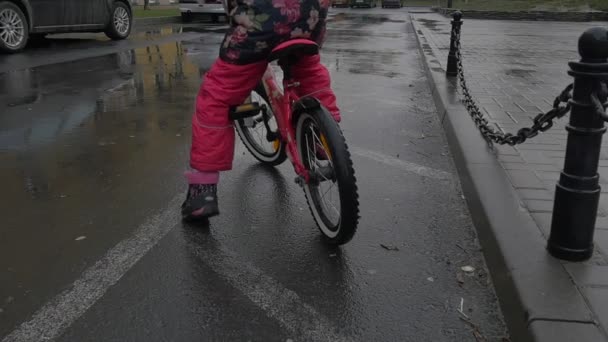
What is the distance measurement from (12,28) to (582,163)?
438 inches

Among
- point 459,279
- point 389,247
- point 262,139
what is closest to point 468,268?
point 459,279

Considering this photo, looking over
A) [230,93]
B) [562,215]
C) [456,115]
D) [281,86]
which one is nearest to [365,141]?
[456,115]

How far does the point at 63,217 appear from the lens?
12.7 feet

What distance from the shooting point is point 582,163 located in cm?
282

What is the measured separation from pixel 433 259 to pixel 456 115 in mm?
3211

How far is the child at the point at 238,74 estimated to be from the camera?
3.24 m

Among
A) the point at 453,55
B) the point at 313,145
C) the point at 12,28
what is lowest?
the point at 313,145

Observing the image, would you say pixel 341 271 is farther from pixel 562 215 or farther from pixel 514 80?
pixel 514 80

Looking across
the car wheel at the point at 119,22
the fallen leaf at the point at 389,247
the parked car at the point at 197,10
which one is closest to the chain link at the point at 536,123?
the fallen leaf at the point at 389,247

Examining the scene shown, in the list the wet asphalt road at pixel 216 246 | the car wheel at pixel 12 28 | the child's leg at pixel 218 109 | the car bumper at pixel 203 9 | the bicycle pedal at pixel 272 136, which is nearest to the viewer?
the wet asphalt road at pixel 216 246

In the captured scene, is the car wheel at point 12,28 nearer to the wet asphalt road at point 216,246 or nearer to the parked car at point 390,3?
the wet asphalt road at point 216,246

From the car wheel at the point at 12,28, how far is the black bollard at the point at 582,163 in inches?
424

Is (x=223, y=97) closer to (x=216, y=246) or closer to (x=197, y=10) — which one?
(x=216, y=246)

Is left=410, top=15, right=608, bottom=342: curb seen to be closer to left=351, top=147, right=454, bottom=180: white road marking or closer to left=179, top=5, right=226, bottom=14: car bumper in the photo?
left=351, top=147, right=454, bottom=180: white road marking
